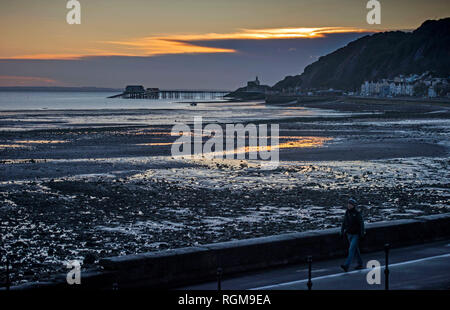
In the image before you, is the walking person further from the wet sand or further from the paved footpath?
the wet sand

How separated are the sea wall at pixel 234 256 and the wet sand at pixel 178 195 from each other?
9.98 ft

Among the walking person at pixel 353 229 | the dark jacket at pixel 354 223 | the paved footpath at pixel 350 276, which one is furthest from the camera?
the dark jacket at pixel 354 223

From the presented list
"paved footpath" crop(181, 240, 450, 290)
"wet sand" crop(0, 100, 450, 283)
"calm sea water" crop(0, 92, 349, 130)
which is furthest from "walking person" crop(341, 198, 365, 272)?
"calm sea water" crop(0, 92, 349, 130)

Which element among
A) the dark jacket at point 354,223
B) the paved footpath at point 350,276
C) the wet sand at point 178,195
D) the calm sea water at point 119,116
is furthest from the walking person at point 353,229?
the calm sea water at point 119,116

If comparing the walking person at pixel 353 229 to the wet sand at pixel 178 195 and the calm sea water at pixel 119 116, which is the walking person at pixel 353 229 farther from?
the calm sea water at pixel 119 116

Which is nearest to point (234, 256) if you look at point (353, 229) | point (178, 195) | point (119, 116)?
point (353, 229)

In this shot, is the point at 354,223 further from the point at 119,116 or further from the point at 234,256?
the point at 119,116

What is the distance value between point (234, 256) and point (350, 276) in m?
1.97

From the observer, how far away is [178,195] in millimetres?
21812

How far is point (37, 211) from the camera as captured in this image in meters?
18.8

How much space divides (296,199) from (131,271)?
11.9m

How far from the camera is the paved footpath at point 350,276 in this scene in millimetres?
9609

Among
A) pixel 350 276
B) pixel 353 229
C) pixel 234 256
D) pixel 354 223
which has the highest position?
pixel 354 223
